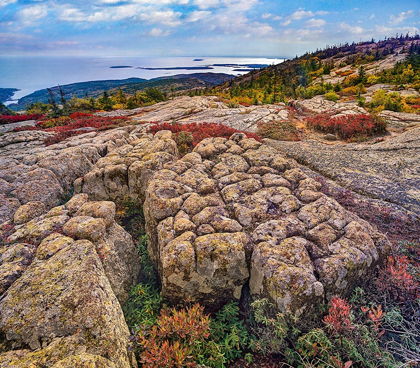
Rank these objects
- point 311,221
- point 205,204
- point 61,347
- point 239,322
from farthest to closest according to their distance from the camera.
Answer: point 205,204
point 311,221
point 239,322
point 61,347

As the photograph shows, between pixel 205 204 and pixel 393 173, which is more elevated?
pixel 205 204

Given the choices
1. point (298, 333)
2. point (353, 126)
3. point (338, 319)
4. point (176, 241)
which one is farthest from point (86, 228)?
point (353, 126)

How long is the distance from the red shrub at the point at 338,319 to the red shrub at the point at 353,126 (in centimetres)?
1852

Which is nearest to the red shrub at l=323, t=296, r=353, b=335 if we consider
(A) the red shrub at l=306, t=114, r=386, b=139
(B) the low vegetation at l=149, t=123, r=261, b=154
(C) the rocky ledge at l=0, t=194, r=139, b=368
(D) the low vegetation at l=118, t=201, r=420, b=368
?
(D) the low vegetation at l=118, t=201, r=420, b=368

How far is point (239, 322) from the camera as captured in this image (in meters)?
5.71

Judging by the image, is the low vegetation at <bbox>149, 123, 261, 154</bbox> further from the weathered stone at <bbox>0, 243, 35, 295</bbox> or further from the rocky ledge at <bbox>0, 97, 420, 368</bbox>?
the weathered stone at <bbox>0, 243, 35, 295</bbox>

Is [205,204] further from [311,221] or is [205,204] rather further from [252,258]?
[311,221]

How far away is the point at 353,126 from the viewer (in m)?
19.0

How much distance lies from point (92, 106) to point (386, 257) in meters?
60.7

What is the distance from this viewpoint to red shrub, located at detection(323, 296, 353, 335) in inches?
184

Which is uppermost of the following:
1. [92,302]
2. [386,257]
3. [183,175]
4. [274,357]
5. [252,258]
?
[183,175]

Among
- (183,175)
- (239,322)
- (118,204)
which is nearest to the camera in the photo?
(239,322)

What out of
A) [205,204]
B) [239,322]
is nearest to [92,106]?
[205,204]

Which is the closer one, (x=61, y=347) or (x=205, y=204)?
(x=61, y=347)
